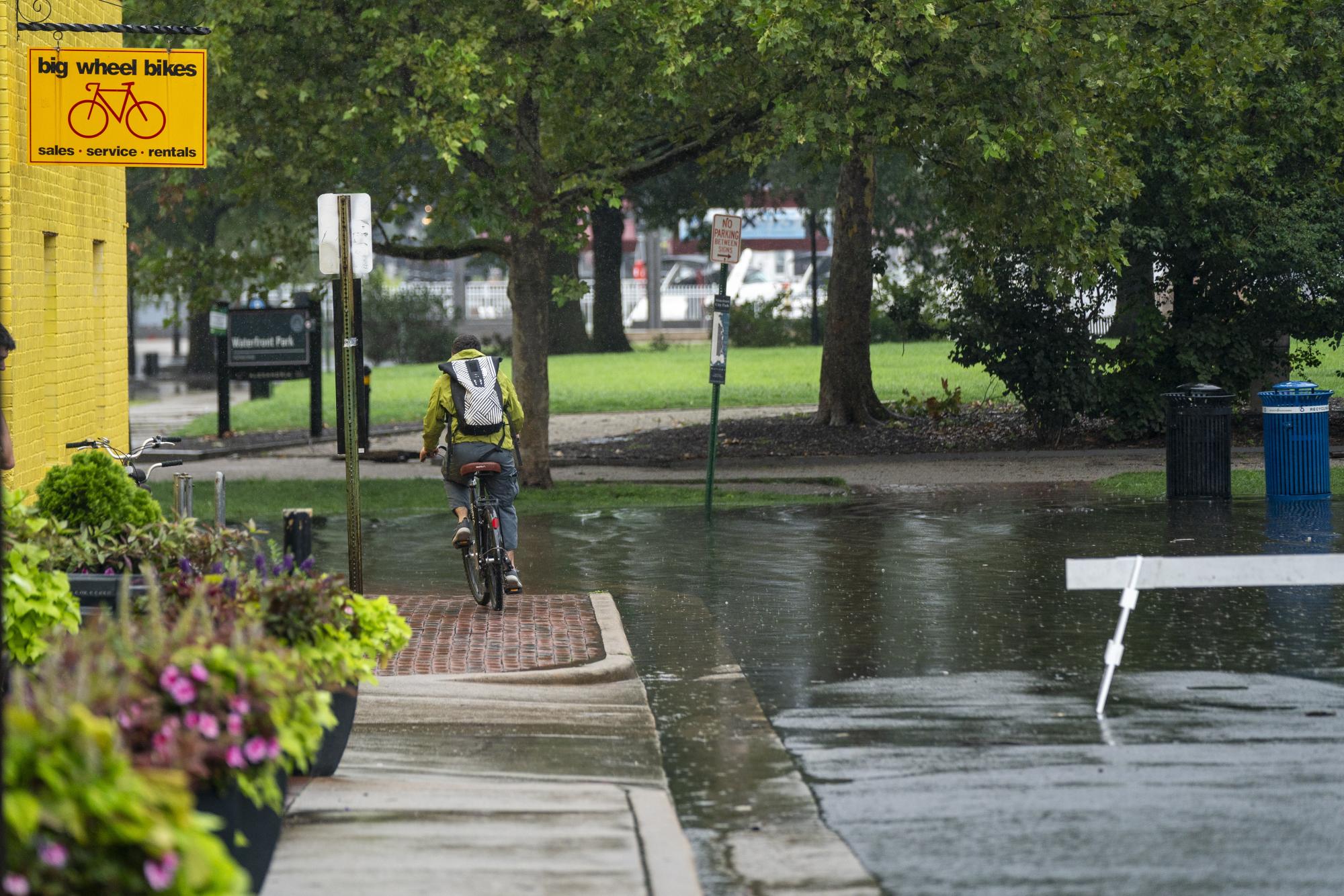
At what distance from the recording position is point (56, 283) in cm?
1268

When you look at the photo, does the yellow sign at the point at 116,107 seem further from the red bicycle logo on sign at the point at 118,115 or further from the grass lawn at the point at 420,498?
the grass lawn at the point at 420,498

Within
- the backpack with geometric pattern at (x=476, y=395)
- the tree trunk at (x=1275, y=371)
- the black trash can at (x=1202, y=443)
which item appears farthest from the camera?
the tree trunk at (x=1275, y=371)

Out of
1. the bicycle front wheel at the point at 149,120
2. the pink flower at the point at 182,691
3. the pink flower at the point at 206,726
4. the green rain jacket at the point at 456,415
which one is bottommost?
the pink flower at the point at 206,726

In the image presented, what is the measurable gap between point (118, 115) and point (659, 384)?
27.3 metres

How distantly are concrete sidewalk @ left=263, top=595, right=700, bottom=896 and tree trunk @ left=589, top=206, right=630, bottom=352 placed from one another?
38286mm

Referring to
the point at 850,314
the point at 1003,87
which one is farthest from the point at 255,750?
the point at 850,314

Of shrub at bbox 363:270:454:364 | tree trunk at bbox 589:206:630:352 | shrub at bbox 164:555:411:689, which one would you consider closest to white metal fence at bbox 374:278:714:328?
shrub at bbox 363:270:454:364

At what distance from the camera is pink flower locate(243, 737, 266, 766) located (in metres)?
4.77

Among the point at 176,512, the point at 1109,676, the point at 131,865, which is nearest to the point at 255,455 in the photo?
the point at 176,512

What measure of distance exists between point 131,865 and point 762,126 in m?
15.9

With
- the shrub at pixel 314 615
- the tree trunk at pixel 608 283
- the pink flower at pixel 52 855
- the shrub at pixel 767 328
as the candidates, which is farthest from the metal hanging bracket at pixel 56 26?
the shrub at pixel 767 328

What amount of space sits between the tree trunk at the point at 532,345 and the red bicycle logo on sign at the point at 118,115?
8001mm

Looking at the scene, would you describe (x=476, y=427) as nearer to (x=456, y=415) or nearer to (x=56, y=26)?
(x=456, y=415)

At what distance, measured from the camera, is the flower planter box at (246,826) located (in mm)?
4863
